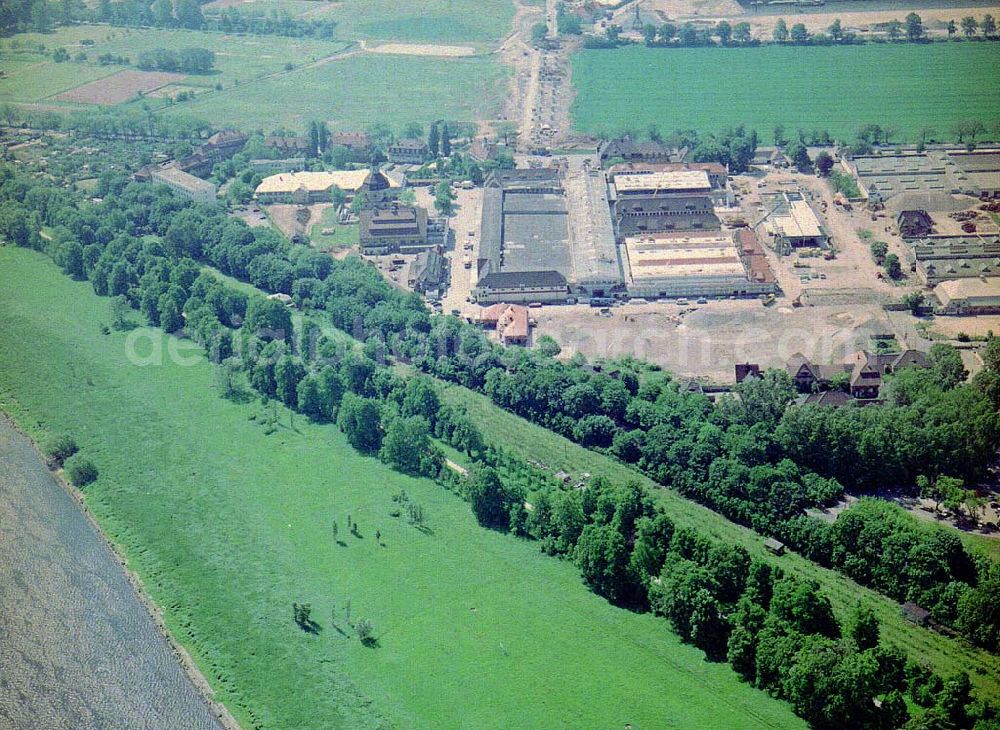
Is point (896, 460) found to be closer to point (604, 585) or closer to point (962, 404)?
point (962, 404)

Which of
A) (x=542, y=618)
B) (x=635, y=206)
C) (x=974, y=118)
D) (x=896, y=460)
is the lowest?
(x=542, y=618)

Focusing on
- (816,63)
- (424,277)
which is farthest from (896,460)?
(816,63)

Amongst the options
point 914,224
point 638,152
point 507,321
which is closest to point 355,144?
point 638,152

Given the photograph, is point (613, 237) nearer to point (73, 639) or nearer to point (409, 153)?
point (409, 153)

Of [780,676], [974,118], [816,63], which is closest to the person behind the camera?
[780,676]

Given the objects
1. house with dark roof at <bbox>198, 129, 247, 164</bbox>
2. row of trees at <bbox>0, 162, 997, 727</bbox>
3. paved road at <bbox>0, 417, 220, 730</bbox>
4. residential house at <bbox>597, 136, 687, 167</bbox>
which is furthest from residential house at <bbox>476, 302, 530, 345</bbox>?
house with dark roof at <bbox>198, 129, 247, 164</bbox>

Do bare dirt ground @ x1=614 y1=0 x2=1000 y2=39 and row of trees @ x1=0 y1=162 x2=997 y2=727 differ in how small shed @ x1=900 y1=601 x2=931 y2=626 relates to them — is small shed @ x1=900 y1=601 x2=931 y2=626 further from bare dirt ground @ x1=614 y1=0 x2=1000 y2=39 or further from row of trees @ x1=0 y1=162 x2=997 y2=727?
bare dirt ground @ x1=614 y1=0 x2=1000 y2=39
